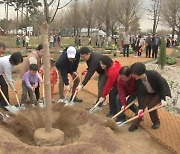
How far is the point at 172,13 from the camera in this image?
35.6m

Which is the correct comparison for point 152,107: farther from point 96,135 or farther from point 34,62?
point 34,62

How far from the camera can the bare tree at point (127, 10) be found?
35344 mm

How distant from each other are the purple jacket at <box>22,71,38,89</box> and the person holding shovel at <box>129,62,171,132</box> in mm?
2183

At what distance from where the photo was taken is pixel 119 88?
5422mm

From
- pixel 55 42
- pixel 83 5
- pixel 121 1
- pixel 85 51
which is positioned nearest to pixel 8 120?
pixel 85 51

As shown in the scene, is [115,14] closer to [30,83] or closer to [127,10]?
[127,10]

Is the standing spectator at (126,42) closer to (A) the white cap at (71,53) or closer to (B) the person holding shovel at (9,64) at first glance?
(A) the white cap at (71,53)

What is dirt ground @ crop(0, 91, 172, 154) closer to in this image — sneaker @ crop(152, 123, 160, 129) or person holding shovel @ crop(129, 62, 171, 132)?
sneaker @ crop(152, 123, 160, 129)

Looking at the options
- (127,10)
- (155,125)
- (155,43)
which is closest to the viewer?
(155,125)

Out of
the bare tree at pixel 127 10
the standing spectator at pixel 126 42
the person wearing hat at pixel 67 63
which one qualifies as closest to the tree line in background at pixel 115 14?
the bare tree at pixel 127 10

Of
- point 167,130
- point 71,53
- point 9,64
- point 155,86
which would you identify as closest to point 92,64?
point 71,53

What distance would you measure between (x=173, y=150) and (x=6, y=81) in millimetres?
3505

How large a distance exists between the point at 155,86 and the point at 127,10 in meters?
31.5

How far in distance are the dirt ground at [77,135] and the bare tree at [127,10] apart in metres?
30.2
